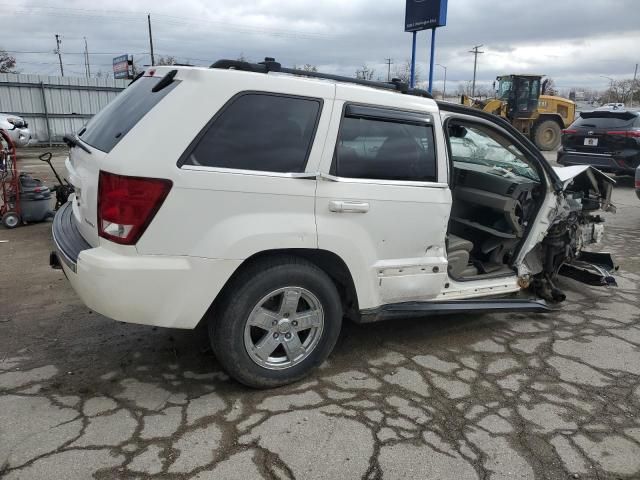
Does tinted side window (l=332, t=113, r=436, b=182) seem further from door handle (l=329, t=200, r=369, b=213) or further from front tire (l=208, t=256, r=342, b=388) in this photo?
front tire (l=208, t=256, r=342, b=388)

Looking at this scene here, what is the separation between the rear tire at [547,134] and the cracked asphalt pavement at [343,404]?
61.4ft

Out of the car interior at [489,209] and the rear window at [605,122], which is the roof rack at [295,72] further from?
the rear window at [605,122]

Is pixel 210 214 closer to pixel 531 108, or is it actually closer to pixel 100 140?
pixel 100 140

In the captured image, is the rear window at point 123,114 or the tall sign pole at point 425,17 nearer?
the rear window at point 123,114

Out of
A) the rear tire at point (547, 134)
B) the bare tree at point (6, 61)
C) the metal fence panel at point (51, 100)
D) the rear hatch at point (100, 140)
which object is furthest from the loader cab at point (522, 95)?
the bare tree at point (6, 61)

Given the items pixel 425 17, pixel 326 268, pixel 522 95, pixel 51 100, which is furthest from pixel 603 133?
pixel 51 100

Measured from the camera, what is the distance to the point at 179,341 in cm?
381

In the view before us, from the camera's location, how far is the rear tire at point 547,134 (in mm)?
21406

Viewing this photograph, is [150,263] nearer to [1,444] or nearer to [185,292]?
[185,292]

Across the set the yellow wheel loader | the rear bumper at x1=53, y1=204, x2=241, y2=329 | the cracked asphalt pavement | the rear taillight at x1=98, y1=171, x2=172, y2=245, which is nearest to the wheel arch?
the rear bumper at x1=53, y1=204, x2=241, y2=329

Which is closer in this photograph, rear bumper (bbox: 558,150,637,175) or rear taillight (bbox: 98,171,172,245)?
rear taillight (bbox: 98,171,172,245)

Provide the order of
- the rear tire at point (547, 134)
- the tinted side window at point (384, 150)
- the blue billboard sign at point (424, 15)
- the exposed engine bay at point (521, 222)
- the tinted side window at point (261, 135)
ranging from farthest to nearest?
1. the rear tire at point (547, 134)
2. the blue billboard sign at point (424, 15)
3. the exposed engine bay at point (521, 222)
4. the tinted side window at point (384, 150)
5. the tinted side window at point (261, 135)

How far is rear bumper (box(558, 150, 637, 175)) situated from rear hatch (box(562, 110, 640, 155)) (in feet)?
0.39

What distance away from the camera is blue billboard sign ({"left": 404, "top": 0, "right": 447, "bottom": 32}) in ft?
40.5
